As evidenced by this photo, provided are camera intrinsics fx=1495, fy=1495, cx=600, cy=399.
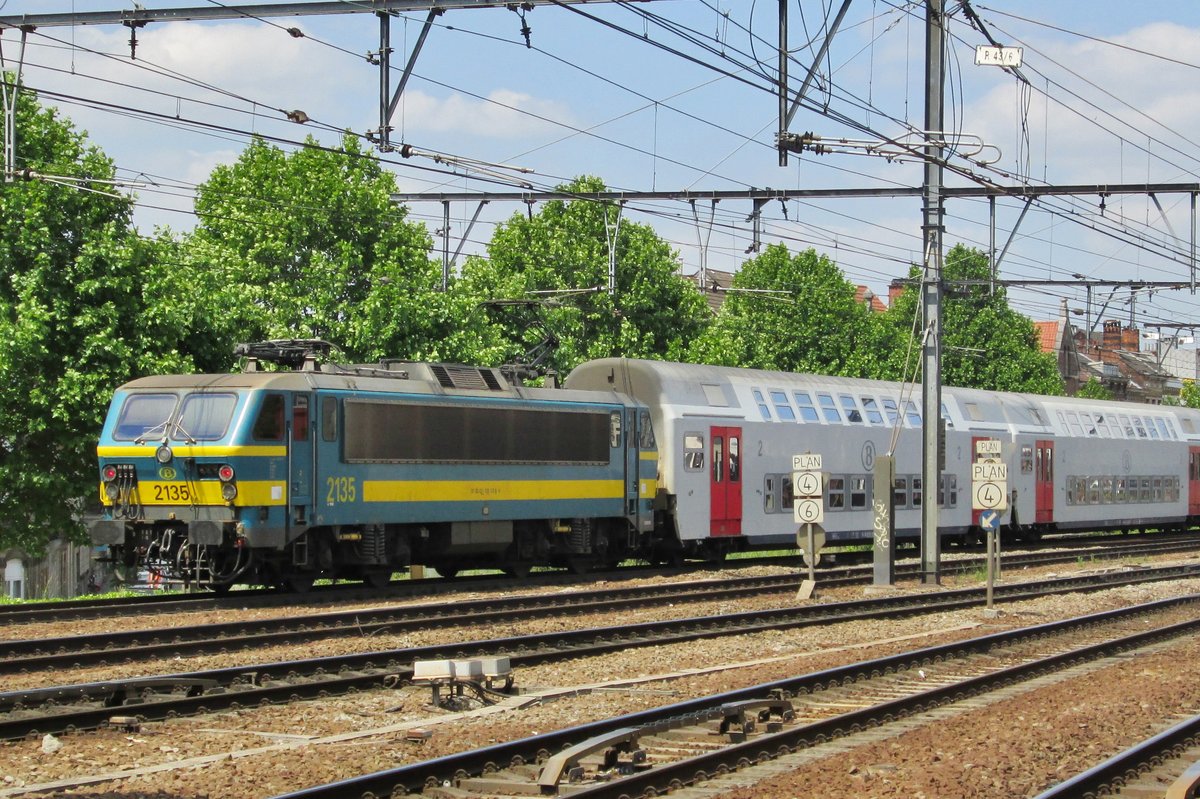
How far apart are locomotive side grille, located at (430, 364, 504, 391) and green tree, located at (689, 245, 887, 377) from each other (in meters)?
38.1

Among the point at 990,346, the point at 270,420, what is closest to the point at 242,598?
the point at 270,420

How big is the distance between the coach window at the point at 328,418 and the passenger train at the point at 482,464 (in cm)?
3

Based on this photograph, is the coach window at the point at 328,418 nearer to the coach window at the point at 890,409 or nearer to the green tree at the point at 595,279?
the coach window at the point at 890,409

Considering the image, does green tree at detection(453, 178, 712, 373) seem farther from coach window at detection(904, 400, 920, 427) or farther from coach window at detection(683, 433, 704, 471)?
coach window at detection(683, 433, 704, 471)

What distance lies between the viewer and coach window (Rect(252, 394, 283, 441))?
20.1m

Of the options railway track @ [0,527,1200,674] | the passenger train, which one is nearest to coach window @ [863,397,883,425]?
the passenger train

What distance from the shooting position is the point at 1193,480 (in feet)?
159

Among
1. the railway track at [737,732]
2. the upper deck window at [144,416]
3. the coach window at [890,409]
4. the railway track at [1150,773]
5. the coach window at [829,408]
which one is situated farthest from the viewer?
the coach window at [890,409]

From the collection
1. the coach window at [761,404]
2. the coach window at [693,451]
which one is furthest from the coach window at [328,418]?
the coach window at [761,404]

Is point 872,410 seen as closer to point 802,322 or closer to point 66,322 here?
point 66,322

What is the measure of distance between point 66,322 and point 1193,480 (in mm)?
35432

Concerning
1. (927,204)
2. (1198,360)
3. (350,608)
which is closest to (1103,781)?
(350,608)

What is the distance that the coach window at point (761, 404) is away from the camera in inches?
1170

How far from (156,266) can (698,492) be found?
40.5ft
